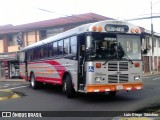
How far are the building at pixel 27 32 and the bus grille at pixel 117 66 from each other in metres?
26.8

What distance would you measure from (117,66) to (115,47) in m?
0.79

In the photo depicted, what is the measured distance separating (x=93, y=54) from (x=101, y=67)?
2.02ft

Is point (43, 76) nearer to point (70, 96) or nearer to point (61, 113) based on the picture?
point (70, 96)

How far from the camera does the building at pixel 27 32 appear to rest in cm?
4202

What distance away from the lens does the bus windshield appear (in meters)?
13.1

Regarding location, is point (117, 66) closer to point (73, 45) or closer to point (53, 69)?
point (73, 45)

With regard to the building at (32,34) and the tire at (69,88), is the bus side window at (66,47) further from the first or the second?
the building at (32,34)

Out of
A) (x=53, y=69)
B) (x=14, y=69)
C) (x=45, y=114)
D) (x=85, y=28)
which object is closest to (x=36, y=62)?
(x=53, y=69)

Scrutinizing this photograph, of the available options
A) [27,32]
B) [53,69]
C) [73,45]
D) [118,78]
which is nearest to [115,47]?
[118,78]

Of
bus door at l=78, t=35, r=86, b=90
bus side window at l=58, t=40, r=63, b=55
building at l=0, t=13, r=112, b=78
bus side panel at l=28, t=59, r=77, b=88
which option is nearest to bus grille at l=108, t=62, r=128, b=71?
bus door at l=78, t=35, r=86, b=90

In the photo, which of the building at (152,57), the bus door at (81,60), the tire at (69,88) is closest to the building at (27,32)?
the building at (152,57)

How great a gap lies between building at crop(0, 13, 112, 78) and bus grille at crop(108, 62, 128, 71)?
26793 millimetres

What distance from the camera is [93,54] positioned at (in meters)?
13.0

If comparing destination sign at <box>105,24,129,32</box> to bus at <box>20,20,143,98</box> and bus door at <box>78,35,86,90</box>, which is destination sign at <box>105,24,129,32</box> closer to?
bus at <box>20,20,143,98</box>
